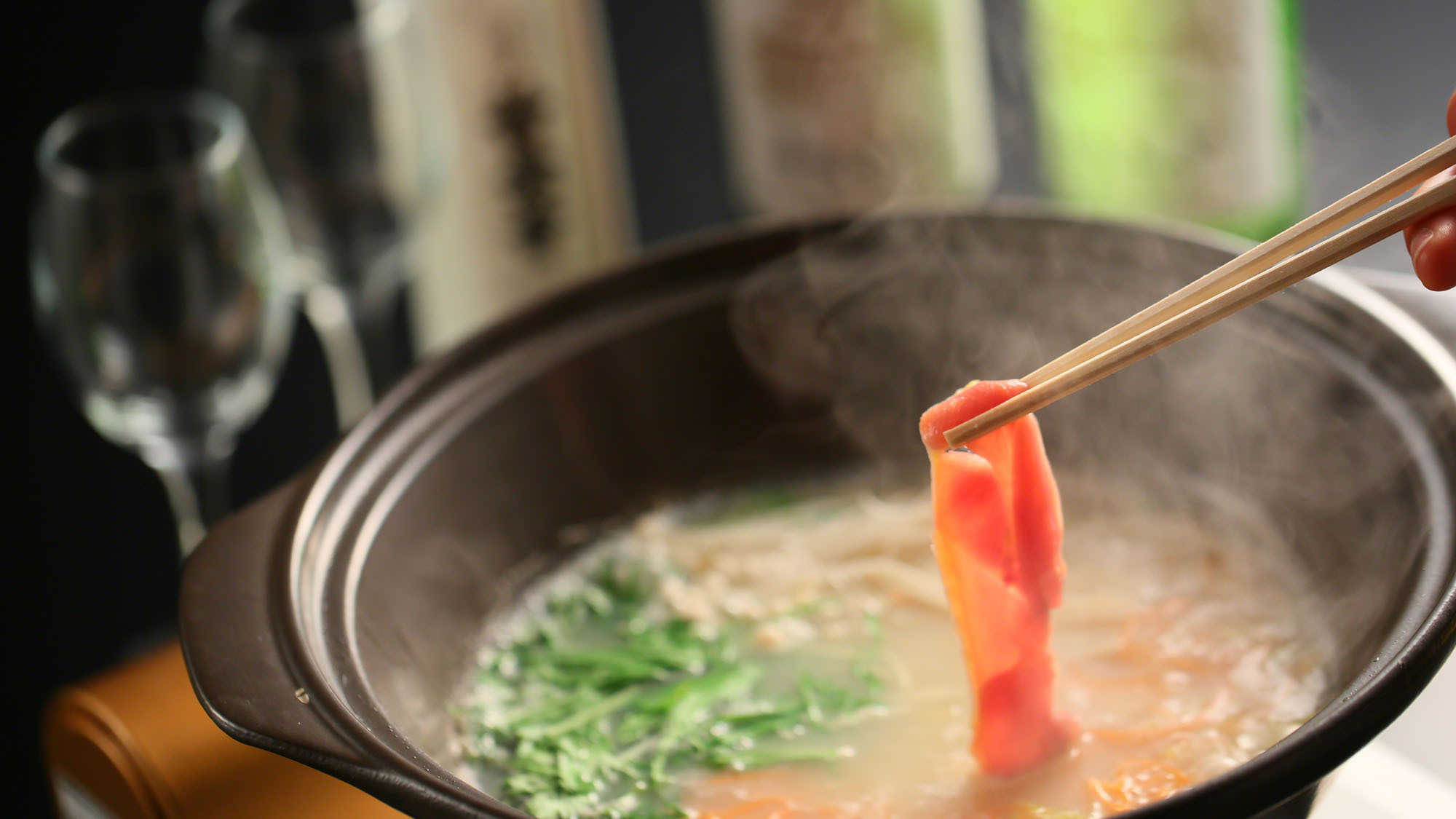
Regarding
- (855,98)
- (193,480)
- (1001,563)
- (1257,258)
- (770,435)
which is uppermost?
(1257,258)

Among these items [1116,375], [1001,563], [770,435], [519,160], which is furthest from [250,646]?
[519,160]

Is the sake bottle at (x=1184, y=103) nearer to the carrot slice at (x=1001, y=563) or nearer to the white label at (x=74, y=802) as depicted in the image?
the carrot slice at (x=1001, y=563)

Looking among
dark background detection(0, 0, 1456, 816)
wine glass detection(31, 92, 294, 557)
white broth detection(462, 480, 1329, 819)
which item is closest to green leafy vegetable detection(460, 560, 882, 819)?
white broth detection(462, 480, 1329, 819)

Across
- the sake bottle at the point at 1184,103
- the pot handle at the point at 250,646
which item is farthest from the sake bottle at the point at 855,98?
the pot handle at the point at 250,646

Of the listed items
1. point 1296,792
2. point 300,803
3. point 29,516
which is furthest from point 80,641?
point 1296,792

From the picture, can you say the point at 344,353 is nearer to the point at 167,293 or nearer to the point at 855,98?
the point at 167,293

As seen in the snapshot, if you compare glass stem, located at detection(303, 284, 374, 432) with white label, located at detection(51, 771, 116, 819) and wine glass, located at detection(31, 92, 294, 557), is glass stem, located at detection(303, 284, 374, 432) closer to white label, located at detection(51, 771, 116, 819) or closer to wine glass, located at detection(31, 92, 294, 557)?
wine glass, located at detection(31, 92, 294, 557)

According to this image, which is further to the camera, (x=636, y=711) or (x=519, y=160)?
(x=519, y=160)
